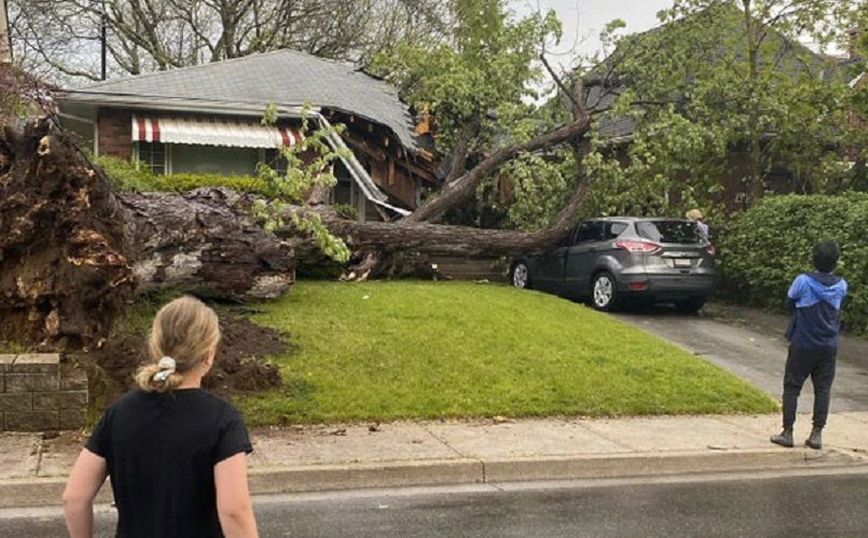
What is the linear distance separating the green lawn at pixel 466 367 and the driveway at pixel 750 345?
981 mm

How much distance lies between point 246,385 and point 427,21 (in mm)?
28991

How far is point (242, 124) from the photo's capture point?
18891 mm

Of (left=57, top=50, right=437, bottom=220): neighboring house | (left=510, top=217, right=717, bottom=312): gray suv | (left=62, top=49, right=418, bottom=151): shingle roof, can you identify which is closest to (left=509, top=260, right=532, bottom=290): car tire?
(left=510, top=217, right=717, bottom=312): gray suv

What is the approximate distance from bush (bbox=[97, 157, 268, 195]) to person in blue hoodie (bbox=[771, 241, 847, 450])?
798 cm

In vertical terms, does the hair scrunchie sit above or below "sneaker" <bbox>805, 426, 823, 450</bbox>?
above

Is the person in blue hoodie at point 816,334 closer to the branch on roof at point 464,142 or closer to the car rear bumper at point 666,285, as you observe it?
the car rear bumper at point 666,285

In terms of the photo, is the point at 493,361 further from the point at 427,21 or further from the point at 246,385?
the point at 427,21

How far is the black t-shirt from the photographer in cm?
262

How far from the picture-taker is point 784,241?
15.6 metres

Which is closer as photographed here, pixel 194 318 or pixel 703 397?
pixel 194 318

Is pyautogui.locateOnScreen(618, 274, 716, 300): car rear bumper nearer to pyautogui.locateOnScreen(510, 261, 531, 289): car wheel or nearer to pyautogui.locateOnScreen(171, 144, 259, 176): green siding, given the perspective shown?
pyautogui.locateOnScreen(510, 261, 531, 289): car wheel

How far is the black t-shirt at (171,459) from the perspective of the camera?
8.61 ft

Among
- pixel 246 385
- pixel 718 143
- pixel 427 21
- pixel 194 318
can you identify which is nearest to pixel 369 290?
pixel 246 385

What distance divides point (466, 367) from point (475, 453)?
2.49m
